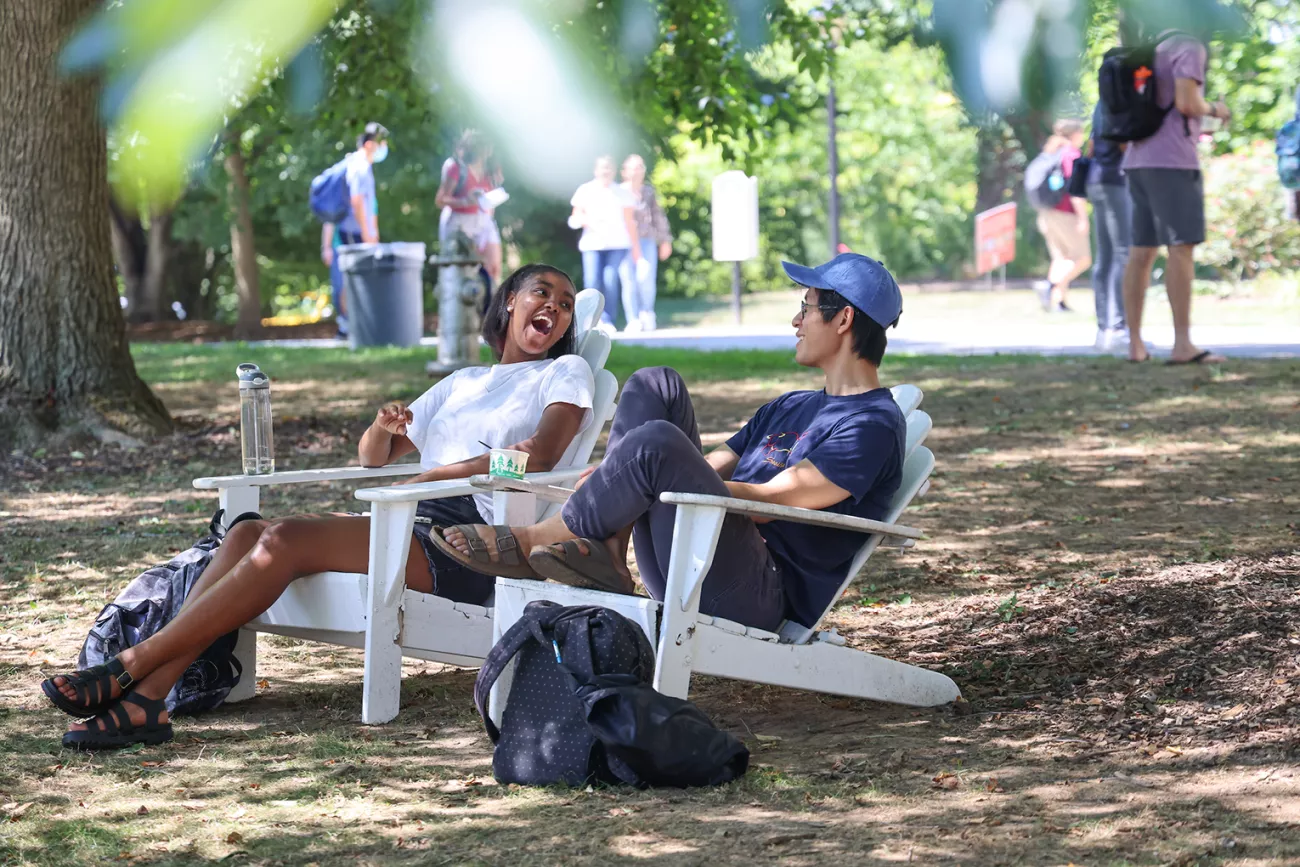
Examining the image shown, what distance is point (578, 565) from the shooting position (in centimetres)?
333

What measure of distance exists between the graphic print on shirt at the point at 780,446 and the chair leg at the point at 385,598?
0.83 meters

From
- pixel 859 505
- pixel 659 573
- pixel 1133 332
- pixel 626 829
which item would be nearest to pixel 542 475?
pixel 659 573

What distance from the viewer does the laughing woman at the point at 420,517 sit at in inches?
132

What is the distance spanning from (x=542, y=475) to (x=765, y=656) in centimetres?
83

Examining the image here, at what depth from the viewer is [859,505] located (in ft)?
11.8

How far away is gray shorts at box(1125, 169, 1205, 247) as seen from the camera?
8.31 meters

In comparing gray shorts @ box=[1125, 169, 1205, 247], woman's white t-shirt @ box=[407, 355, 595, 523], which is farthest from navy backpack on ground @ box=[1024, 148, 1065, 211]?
gray shorts @ box=[1125, 169, 1205, 247]

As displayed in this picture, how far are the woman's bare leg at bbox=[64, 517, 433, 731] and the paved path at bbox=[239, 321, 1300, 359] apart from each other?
25.8 feet

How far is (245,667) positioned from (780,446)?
1.35 meters

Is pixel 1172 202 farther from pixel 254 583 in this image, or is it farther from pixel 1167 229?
pixel 254 583

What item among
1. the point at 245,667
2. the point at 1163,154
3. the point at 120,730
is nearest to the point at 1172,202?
the point at 1163,154

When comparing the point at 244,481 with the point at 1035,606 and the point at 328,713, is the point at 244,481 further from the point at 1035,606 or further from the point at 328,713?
the point at 1035,606

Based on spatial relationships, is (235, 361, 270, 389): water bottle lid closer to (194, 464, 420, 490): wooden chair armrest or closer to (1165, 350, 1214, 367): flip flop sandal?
(194, 464, 420, 490): wooden chair armrest

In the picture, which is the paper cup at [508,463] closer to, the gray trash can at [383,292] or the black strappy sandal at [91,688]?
the black strappy sandal at [91,688]
